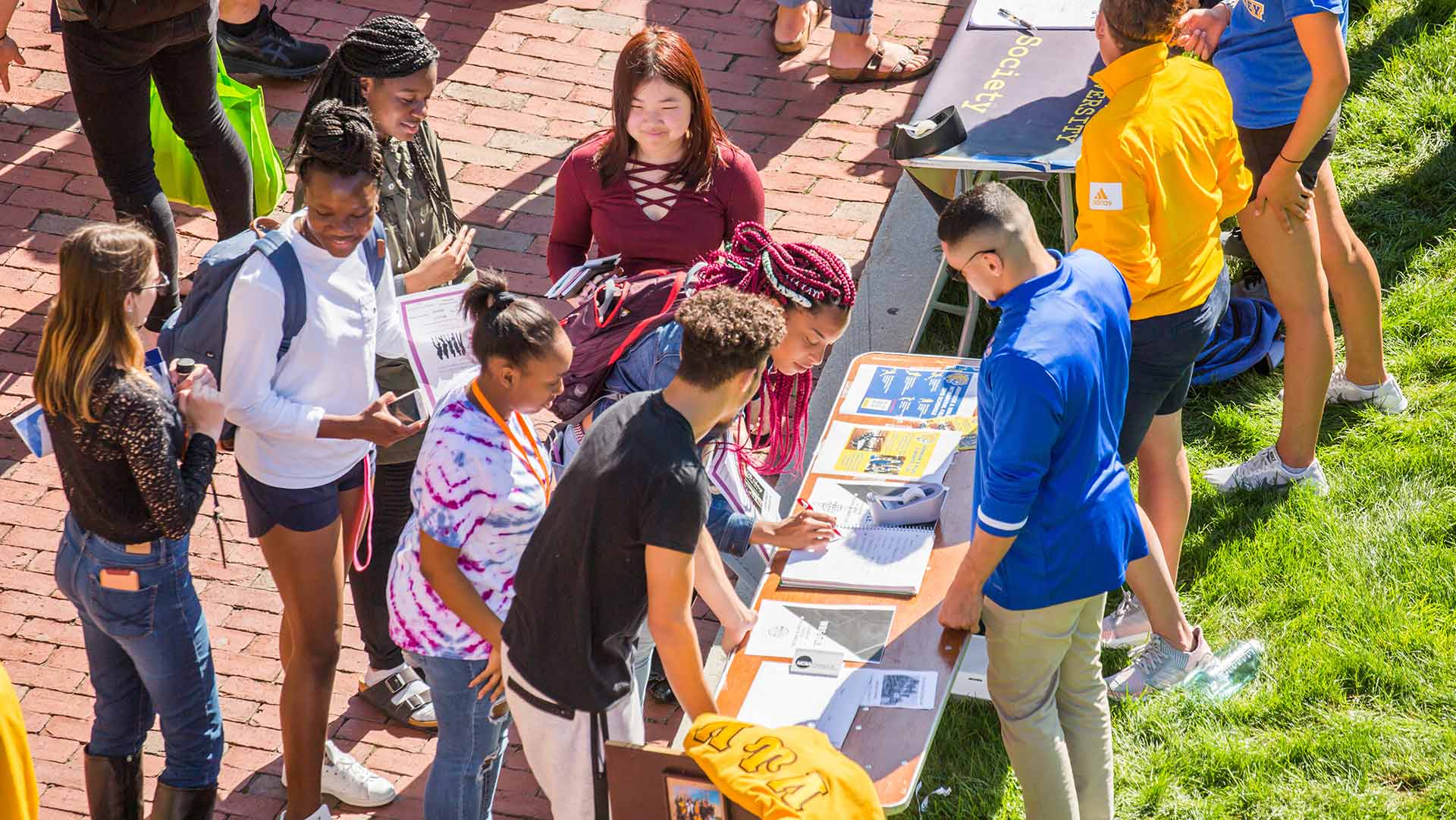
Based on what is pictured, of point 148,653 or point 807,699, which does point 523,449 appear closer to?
point 807,699

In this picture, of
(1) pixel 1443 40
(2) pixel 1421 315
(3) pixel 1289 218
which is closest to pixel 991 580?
(3) pixel 1289 218

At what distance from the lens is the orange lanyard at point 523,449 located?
3359 millimetres

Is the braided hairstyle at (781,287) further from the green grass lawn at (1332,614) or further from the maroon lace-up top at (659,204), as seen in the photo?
the green grass lawn at (1332,614)

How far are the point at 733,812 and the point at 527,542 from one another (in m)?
0.83

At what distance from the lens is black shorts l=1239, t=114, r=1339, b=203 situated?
4.93m

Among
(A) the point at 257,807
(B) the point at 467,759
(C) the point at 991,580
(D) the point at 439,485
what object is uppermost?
(D) the point at 439,485

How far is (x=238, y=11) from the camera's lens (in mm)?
7168

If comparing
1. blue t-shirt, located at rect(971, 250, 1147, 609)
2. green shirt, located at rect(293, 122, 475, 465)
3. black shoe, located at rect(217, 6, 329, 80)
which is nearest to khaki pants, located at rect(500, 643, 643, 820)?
blue t-shirt, located at rect(971, 250, 1147, 609)

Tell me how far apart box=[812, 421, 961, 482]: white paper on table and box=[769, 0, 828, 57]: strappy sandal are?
352 cm

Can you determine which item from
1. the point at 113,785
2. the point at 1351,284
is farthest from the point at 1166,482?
the point at 113,785

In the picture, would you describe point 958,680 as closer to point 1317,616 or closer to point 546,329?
point 1317,616

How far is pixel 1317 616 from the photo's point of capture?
4.66 m

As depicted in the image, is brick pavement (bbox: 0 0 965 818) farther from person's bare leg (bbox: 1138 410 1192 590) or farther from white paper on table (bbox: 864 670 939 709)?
person's bare leg (bbox: 1138 410 1192 590)

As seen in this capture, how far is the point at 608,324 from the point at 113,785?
1823 millimetres
